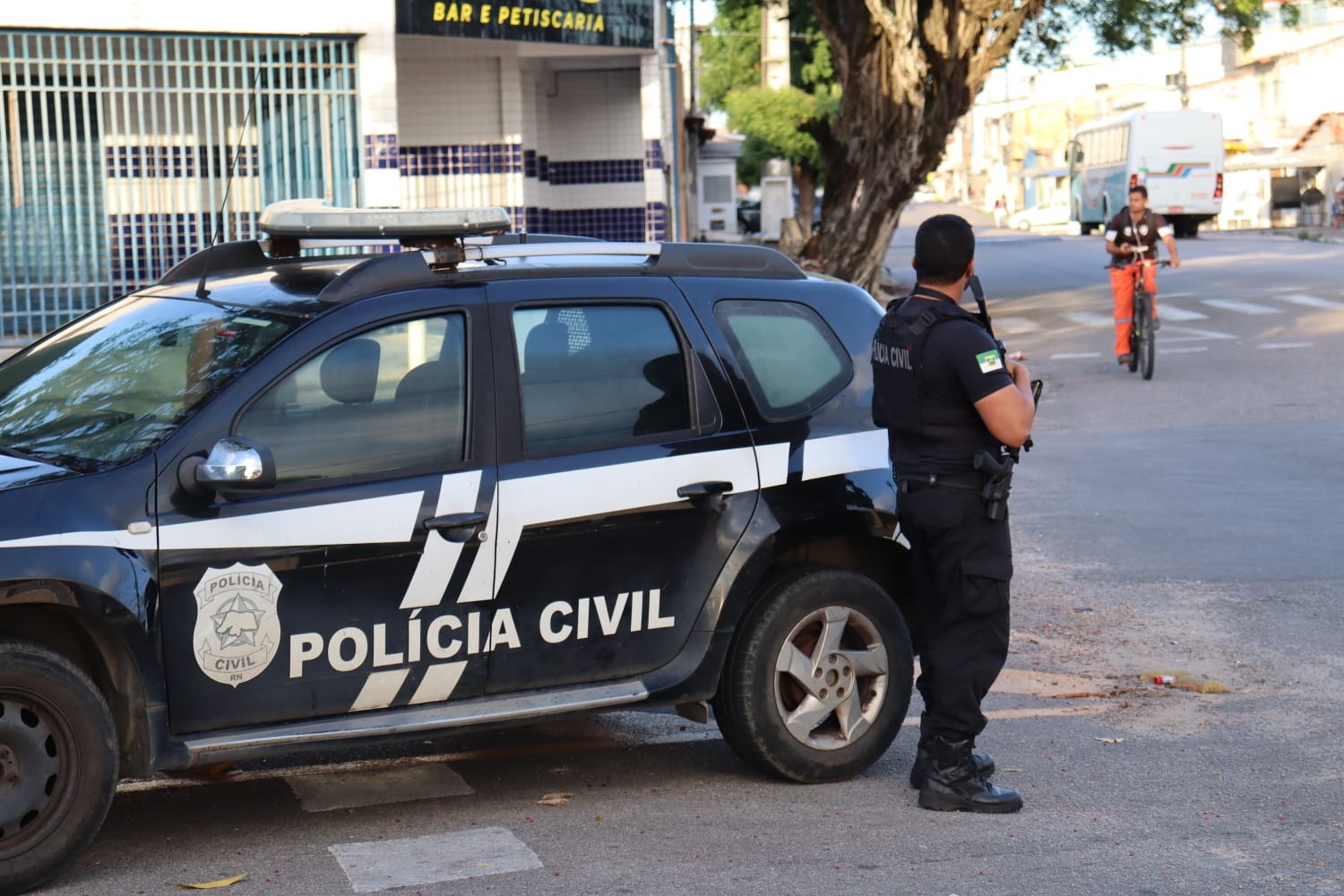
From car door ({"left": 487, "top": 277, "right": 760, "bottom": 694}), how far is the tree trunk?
1542 centimetres

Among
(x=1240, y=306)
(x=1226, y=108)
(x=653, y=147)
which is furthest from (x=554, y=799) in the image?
(x=1226, y=108)

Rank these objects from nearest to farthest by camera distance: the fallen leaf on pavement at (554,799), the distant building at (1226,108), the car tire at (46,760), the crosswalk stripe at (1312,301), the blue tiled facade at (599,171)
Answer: the car tire at (46,760), the fallen leaf on pavement at (554,799), the blue tiled facade at (599,171), the crosswalk stripe at (1312,301), the distant building at (1226,108)

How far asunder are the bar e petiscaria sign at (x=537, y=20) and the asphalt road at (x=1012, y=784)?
23.6 feet

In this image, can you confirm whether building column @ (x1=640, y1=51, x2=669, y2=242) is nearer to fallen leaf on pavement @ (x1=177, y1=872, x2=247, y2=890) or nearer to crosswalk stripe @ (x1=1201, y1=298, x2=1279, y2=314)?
crosswalk stripe @ (x1=1201, y1=298, x2=1279, y2=314)

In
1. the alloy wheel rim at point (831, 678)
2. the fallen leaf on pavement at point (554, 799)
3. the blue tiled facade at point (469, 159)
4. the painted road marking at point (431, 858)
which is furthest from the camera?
the blue tiled facade at point (469, 159)

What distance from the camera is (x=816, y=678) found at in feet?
17.7

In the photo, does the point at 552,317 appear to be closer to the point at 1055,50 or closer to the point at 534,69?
the point at 534,69

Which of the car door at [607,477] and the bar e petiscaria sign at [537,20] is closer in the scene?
the car door at [607,477]

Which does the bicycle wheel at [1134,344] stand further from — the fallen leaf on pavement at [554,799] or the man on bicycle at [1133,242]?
the fallen leaf on pavement at [554,799]

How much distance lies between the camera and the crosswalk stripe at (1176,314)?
21.5 metres

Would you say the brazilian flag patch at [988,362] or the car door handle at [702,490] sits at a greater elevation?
the brazilian flag patch at [988,362]

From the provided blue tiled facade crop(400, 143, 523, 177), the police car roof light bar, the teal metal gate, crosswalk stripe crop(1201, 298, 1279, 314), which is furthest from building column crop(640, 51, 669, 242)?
the police car roof light bar

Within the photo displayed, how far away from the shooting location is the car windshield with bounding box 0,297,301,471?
4625mm

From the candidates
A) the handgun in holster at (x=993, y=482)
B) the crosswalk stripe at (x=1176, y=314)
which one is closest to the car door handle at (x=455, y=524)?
the handgun in holster at (x=993, y=482)
